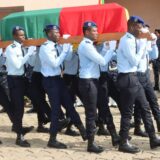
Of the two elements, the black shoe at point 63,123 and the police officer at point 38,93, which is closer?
the black shoe at point 63,123

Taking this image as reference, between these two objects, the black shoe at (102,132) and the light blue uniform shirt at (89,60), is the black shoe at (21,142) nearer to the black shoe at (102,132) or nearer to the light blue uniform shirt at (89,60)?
the black shoe at (102,132)

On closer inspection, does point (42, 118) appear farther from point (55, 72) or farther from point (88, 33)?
point (88, 33)

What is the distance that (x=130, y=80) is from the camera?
5.43 meters

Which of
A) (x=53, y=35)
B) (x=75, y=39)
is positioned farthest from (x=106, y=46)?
(x=53, y=35)

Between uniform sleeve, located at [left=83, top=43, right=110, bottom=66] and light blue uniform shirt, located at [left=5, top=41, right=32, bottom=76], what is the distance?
94cm

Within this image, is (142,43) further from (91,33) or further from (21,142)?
(21,142)

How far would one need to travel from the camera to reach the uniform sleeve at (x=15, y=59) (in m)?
5.95

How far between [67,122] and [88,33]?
156 cm

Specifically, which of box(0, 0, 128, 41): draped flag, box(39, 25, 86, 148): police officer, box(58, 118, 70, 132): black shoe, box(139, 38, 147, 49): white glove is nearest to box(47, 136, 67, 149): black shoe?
box(39, 25, 86, 148): police officer

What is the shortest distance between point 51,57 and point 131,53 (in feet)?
3.65

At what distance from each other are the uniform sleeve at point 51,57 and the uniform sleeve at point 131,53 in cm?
89

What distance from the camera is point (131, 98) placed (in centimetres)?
548

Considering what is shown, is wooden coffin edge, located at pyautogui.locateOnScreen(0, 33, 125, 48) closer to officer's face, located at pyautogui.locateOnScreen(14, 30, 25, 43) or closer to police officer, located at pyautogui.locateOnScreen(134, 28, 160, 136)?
officer's face, located at pyautogui.locateOnScreen(14, 30, 25, 43)

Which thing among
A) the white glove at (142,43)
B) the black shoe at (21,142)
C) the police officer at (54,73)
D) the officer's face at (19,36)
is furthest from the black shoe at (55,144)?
the white glove at (142,43)
